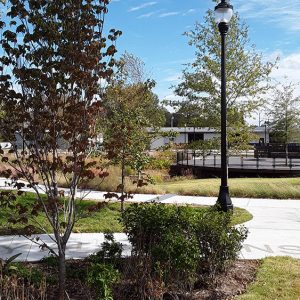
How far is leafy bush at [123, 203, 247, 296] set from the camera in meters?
5.20

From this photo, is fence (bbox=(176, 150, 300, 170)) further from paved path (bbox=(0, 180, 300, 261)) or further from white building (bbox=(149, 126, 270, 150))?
paved path (bbox=(0, 180, 300, 261))

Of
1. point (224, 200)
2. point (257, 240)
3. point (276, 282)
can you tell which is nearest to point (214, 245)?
point (276, 282)

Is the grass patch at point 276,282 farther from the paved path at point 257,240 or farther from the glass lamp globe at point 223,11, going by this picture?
the glass lamp globe at point 223,11

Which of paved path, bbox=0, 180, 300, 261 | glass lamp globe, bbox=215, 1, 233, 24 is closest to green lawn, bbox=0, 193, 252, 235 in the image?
paved path, bbox=0, 180, 300, 261

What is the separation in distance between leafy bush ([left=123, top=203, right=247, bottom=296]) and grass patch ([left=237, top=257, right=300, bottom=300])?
0.49 meters

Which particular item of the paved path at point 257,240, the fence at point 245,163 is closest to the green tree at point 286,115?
the fence at point 245,163

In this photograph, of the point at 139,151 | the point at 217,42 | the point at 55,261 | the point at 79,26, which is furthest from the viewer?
the point at 217,42

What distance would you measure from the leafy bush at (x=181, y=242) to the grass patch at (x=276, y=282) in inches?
19.4

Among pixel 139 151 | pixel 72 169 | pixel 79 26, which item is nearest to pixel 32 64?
pixel 79 26

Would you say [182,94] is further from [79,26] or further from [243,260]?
[79,26]

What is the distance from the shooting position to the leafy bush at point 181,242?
520cm

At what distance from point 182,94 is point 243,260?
11554 mm

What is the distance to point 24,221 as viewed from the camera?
5.06 metres

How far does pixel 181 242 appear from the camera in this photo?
210 inches
